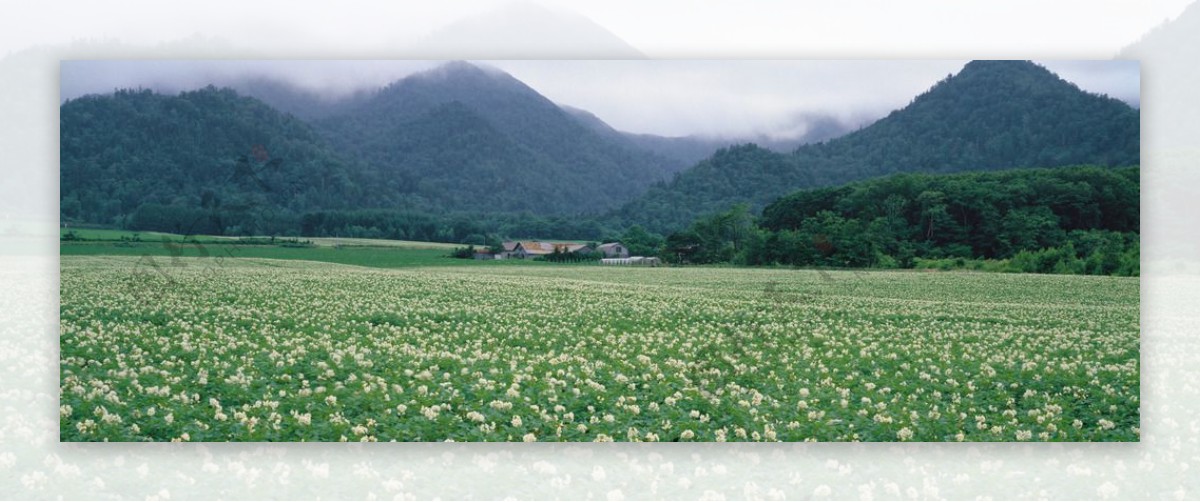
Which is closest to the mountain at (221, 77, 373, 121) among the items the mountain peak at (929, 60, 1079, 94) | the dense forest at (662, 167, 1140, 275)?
the dense forest at (662, 167, 1140, 275)

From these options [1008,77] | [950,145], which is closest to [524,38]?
[950,145]

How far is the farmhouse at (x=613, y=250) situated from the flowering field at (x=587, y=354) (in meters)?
0.15

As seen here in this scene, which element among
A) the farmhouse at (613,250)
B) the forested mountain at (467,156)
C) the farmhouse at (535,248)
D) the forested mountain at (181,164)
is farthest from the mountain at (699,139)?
the forested mountain at (181,164)

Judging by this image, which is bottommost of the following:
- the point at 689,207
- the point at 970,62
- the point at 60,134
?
the point at 689,207

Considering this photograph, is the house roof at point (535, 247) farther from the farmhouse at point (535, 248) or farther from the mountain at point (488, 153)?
the mountain at point (488, 153)

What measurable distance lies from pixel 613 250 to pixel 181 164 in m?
3.66

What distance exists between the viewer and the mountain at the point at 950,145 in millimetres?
7438

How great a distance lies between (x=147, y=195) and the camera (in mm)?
7422

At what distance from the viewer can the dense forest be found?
7.46 metres

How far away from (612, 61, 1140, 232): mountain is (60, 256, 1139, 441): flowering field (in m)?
0.69

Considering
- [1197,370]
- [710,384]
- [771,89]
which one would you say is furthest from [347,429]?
[1197,370]

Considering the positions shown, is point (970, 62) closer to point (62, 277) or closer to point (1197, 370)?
point (1197, 370)

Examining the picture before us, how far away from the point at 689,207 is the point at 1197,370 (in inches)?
175

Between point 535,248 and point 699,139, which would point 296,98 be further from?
point 699,139
